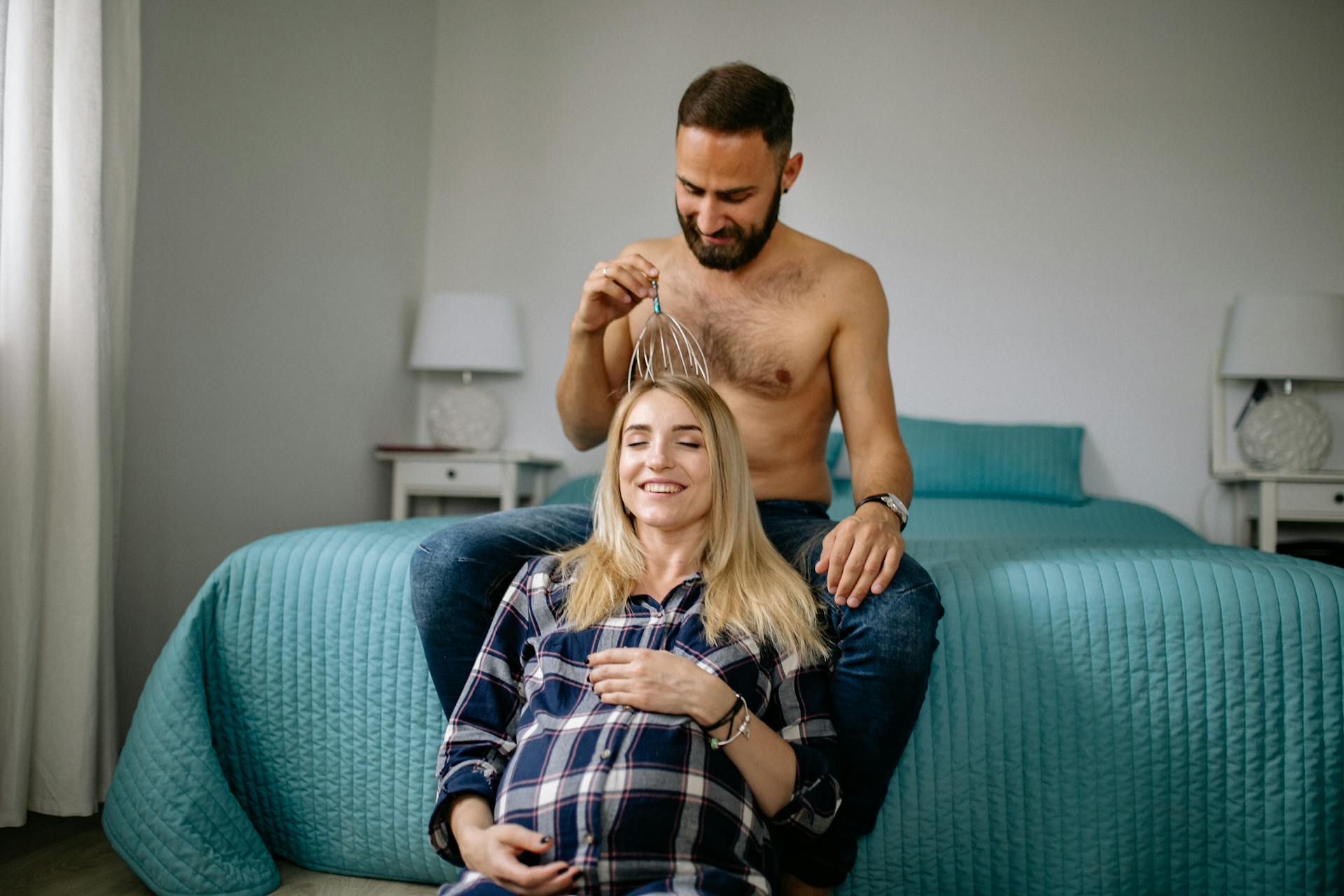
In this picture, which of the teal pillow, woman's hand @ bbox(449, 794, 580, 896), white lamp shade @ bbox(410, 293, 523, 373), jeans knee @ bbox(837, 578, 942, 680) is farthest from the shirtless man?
white lamp shade @ bbox(410, 293, 523, 373)

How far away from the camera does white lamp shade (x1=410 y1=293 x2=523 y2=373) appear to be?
3471 mm

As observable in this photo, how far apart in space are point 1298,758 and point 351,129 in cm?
308

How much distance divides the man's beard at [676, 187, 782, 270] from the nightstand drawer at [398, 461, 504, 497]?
1.74 metres

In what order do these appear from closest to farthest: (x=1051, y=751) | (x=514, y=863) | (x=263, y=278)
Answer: (x=514, y=863) → (x=1051, y=751) → (x=263, y=278)

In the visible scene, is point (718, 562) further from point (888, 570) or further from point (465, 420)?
point (465, 420)

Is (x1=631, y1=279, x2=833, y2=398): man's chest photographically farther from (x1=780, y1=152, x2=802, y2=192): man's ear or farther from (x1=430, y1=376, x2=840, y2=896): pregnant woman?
(x1=430, y1=376, x2=840, y2=896): pregnant woman

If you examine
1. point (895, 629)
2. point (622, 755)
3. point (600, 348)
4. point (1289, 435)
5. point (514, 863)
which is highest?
point (600, 348)

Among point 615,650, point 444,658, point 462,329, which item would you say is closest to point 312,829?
point 444,658

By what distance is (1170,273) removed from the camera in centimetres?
335

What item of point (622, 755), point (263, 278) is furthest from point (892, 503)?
point (263, 278)

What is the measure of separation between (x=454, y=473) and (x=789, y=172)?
193 centimetres

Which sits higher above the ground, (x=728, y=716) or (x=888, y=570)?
(x=888, y=570)

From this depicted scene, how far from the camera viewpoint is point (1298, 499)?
2.99 metres

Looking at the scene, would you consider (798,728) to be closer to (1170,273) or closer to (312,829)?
(312,829)
